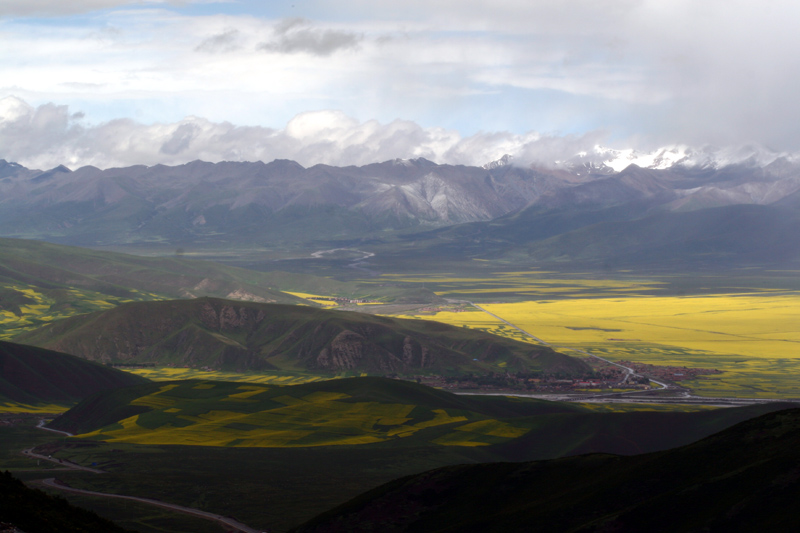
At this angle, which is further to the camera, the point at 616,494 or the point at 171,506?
the point at 171,506

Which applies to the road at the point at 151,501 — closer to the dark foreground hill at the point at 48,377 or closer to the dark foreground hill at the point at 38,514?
the dark foreground hill at the point at 38,514

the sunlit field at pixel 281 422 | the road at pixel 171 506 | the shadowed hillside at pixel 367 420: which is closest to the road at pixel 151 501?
the road at pixel 171 506

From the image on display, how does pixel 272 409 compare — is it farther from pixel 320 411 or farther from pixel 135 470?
pixel 135 470

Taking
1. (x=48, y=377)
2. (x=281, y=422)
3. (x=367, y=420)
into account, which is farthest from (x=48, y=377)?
(x=367, y=420)

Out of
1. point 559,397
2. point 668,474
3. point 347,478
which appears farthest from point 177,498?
point 559,397

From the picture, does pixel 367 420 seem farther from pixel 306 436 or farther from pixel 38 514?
pixel 38 514

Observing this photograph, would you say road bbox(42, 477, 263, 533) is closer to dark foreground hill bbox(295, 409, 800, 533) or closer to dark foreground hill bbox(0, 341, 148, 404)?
dark foreground hill bbox(295, 409, 800, 533)

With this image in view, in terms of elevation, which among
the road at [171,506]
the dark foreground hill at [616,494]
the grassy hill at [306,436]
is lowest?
the road at [171,506]
